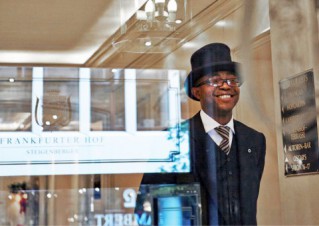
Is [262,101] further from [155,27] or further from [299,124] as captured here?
[155,27]

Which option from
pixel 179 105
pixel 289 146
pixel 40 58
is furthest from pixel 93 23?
pixel 289 146

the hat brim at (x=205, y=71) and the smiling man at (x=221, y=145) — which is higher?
the hat brim at (x=205, y=71)

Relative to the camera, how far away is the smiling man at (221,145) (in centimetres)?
127

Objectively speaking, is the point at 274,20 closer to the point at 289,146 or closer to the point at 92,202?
the point at 289,146

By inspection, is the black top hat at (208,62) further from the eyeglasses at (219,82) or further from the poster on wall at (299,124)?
the poster on wall at (299,124)

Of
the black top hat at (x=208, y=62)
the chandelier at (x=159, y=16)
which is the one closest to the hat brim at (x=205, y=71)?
the black top hat at (x=208, y=62)

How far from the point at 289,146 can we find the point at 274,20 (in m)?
0.38

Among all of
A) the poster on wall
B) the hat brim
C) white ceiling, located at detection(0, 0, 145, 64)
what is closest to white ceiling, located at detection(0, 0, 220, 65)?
white ceiling, located at detection(0, 0, 145, 64)

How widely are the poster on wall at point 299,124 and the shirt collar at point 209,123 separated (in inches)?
4.2

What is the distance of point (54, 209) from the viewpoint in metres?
1.21

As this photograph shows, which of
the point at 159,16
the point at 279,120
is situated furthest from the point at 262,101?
the point at 159,16

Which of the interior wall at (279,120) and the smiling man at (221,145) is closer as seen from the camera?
the interior wall at (279,120)

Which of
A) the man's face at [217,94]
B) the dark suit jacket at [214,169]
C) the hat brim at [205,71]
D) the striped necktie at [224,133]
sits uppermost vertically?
the hat brim at [205,71]

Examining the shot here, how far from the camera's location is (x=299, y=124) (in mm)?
1278
